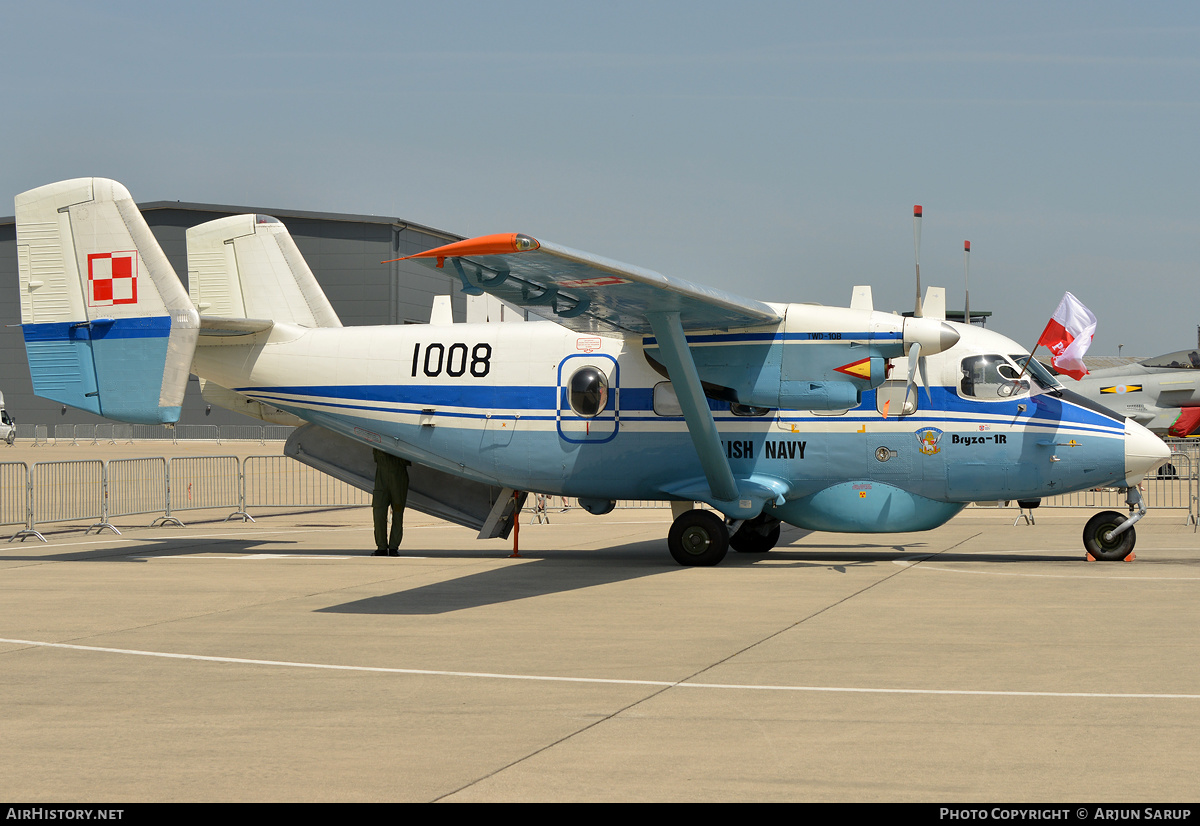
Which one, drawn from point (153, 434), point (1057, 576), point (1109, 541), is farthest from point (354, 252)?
point (1057, 576)

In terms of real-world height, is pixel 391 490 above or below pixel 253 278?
below

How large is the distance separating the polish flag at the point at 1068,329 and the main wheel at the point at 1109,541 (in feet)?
8.39

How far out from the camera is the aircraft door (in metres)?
16.0

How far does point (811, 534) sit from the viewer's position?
21000 mm

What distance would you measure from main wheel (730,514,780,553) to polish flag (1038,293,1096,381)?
4.96 metres

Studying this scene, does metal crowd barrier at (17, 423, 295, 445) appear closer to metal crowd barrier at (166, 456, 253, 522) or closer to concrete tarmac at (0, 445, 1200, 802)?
metal crowd barrier at (166, 456, 253, 522)

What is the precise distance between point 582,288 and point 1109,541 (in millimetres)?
8164

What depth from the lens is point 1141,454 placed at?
1452 centimetres

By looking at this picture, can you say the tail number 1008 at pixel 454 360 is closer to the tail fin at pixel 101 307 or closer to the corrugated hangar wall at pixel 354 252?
the tail fin at pixel 101 307

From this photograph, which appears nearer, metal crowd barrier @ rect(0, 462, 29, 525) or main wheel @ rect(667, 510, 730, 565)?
main wheel @ rect(667, 510, 730, 565)

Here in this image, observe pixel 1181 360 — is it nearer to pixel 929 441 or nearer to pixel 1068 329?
pixel 1068 329

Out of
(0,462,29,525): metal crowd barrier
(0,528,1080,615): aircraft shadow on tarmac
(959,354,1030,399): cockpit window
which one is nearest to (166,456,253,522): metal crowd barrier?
(0,462,29,525): metal crowd barrier

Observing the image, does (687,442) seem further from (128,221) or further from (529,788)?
(529,788)

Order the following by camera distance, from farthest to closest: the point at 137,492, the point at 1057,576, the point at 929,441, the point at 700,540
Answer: the point at 137,492 → the point at 700,540 → the point at 929,441 → the point at 1057,576
